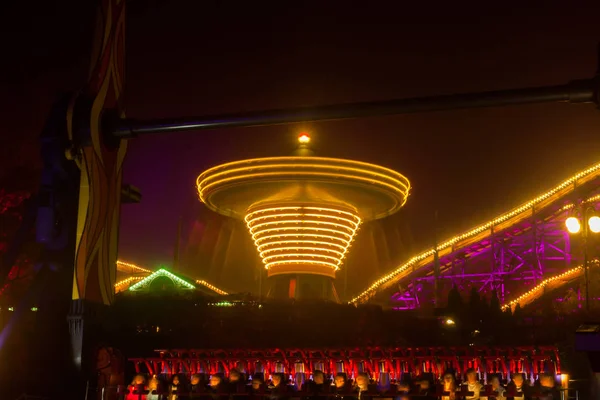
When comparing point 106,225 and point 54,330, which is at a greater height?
point 106,225

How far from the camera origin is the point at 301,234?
35.4 m

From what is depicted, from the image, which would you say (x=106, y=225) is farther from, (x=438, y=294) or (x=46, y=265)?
(x=438, y=294)

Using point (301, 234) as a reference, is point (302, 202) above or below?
above

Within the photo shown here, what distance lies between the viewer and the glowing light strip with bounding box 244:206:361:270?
35219mm

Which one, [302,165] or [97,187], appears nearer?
[97,187]

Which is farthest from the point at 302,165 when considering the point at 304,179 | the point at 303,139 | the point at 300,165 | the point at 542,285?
the point at 542,285

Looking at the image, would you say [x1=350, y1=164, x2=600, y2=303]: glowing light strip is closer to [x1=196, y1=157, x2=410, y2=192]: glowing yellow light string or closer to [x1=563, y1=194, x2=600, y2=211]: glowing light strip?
[x1=563, y1=194, x2=600, y2=211]: glowing light strip

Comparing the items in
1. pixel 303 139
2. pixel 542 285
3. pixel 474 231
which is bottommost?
pixel 542 285

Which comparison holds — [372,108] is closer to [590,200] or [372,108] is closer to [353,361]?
[353,361]

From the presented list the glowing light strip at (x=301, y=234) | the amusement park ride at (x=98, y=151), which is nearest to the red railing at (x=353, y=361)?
the amusement park ride at (x=98, y=151)

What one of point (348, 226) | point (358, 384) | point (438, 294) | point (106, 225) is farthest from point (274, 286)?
point (106, 225)

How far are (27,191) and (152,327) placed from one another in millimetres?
13888

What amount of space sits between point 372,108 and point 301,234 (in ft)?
93.7

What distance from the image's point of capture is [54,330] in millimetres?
7141
